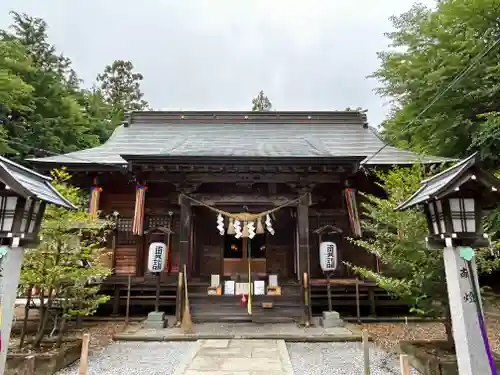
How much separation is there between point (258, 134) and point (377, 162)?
5.68 m

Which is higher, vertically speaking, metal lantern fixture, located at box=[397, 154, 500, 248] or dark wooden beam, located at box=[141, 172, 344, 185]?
dark wooden beam, located at box=[141, 172, 344, 185]

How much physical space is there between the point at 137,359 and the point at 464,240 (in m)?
5.63

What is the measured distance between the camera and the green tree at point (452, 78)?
897 cm

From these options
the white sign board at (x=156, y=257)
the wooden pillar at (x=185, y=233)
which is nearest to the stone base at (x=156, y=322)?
the white sign board at (x=156, y=257)

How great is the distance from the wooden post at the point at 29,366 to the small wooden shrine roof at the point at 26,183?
2.53 m

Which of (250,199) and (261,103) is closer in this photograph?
(250,199)

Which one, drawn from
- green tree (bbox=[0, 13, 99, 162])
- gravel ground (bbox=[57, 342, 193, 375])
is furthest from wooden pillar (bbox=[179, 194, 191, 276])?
green tree (bbox=[0, 13, 99, 162])

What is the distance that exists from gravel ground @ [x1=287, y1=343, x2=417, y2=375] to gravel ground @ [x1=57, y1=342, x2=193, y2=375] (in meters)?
2.11

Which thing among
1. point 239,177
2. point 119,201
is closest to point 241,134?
point 239,177

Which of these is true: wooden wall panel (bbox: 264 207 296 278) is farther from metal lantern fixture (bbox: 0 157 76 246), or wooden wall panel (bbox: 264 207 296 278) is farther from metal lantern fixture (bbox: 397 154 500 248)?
metal lantern fixture (bbox: 0 157 76 246)

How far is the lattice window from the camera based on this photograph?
10.5m

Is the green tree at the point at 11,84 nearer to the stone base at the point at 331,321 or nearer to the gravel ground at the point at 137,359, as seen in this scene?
the gravel ground at the point at 137,359

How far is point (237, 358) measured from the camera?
568cm

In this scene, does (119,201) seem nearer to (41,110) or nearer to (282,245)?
(282,245)
